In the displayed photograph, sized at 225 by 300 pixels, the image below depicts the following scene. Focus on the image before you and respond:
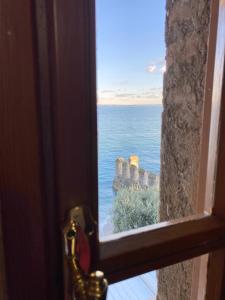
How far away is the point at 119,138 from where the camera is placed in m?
0.55

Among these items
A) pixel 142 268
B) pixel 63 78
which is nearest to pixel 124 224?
pixel 142 268

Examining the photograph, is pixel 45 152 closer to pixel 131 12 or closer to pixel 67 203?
pixel 67 203

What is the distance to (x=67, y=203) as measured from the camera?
1.07ft

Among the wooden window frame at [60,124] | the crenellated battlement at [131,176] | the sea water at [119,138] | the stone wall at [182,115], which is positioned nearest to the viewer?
the wooden window frame at [60,124]

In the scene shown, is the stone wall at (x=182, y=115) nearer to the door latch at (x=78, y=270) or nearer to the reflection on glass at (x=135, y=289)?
the reflection on glass at (x=135, y=289)

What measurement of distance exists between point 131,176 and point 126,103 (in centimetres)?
27

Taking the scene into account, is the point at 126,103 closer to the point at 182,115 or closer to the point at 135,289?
the point at 182,115

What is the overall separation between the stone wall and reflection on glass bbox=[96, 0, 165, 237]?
107mm

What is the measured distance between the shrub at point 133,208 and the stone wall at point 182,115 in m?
0.07

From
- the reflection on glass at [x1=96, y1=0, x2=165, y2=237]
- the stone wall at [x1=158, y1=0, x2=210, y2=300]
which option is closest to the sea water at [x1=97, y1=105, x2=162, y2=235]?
the reflection on glass at [x1=96, y1=0, x2=165, y2=237]

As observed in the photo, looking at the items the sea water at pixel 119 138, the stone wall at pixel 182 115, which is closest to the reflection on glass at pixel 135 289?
the stone wall at pixel 182 115

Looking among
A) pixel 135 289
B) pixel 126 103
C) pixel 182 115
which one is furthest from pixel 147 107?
pixel 135 289

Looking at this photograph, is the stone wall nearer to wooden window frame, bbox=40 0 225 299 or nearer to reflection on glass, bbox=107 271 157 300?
reflection on glass, bbox=107 271 157 300

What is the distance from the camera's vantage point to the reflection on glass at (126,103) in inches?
17.5
